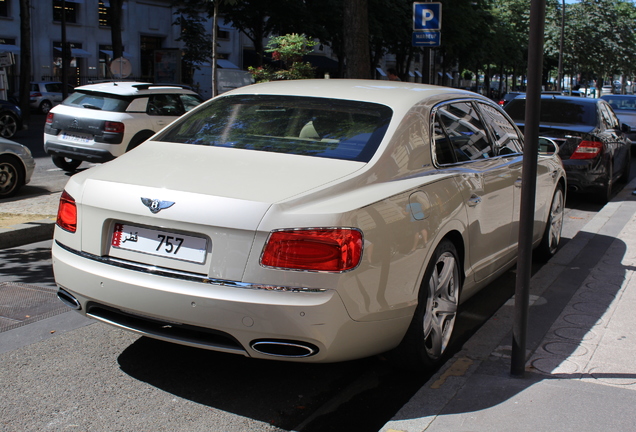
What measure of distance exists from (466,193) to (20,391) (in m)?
2.70

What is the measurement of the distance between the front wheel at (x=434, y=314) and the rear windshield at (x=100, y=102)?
8984 millimetres

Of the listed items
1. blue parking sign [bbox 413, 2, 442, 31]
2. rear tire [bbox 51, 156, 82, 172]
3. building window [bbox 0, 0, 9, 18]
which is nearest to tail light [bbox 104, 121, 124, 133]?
rear tire [bbox 51, 156, 82, 172]

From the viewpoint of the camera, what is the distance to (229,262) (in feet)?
10.7

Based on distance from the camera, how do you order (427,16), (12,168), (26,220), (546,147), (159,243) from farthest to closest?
1. (427,16)
2. (12,168)
3. (26,220)
4. (546,147)
5. (159,243)

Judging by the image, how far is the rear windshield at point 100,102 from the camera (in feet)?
39.6

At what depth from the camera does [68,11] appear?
1668 inches

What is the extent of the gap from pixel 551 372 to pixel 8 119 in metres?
17.4

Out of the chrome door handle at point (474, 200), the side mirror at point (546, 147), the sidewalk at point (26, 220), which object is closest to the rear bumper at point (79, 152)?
the sidewalk at point (26, 220)

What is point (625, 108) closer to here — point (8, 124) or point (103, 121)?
point (103, 121)

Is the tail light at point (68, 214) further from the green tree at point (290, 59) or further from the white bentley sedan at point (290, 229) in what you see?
the green tree at point (290, 59)

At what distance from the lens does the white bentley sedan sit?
322 cm

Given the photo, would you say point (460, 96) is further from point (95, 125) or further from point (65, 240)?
point (95, 125)

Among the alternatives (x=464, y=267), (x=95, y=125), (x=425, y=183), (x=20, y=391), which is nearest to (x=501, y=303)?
(x=464, y=267)

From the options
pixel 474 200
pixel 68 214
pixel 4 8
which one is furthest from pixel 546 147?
pixel 4 8
